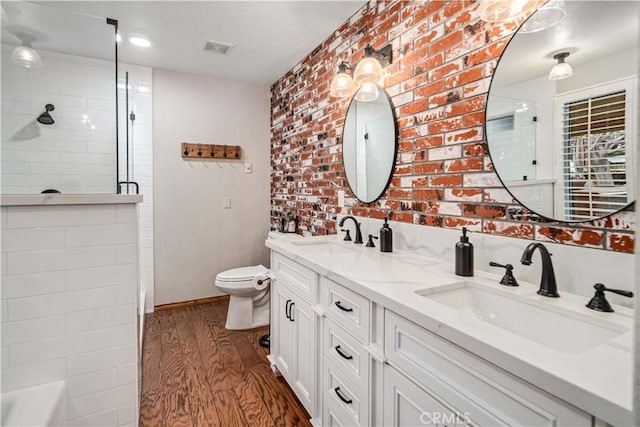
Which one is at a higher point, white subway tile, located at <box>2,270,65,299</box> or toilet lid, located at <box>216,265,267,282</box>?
white subway tile, located at <box>2,270,65,299</box>

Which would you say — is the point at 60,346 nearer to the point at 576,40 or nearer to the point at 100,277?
the point at 100,277

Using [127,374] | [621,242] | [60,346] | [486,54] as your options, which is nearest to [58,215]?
[60,346]

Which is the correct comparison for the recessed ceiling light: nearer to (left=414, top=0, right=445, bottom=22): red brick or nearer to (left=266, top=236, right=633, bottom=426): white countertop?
(left=414, top=0, right=445, bottom=22): red brick

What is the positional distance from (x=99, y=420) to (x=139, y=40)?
8.85 ft

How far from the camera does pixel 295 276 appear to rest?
5.53 ft

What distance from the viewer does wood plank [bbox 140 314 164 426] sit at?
5.41ft

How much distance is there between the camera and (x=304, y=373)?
1.58 meters

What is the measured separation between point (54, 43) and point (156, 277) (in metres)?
2.19

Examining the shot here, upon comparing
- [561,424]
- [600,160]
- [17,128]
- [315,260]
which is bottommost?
[561,424]

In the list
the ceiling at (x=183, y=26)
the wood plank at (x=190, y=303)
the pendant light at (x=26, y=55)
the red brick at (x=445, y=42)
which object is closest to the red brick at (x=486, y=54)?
the red brick at (x=445, y=42)

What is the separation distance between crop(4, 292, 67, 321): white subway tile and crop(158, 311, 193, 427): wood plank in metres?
0.82

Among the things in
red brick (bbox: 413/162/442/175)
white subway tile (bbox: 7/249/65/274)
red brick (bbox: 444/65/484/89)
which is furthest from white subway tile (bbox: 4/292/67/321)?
red brick (bbox: 444/65/484/89)

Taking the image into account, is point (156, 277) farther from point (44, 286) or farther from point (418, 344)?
point (418, 344)

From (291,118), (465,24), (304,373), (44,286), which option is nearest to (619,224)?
(465,24)
